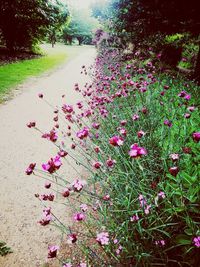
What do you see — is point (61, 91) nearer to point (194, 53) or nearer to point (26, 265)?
point (194, 53)

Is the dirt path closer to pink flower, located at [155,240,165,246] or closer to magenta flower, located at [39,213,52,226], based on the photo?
magenta flower, located at [39,213,52,226]

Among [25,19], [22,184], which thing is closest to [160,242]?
[22,184]

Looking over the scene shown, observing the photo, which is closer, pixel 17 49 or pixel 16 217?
pixel 16 217

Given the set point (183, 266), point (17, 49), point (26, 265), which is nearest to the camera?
point (183, 266)

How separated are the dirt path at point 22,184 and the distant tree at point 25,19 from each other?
514 inches

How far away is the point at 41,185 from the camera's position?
3922mm

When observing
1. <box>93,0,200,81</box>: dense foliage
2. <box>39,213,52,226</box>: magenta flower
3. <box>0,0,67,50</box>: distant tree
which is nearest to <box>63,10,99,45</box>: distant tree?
<box>0,0,67,50</box>: distant tree

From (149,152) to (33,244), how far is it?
1.49m

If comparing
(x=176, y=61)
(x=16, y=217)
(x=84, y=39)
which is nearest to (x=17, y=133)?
(x=16, y=217)

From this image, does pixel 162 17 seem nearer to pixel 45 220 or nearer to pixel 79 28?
pixel 45 220

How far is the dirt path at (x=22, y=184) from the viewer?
280 cm

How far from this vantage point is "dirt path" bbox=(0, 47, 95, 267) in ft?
9.19

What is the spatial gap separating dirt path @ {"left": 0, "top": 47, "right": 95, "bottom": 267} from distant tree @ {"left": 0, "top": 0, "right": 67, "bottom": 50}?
514 inches

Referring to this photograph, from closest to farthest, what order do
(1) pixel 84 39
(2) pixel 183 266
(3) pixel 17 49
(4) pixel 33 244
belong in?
(2) pixel 183 266
(4) pixel 33 244
(3) pixel 17 49
(1) pixel 84 39
